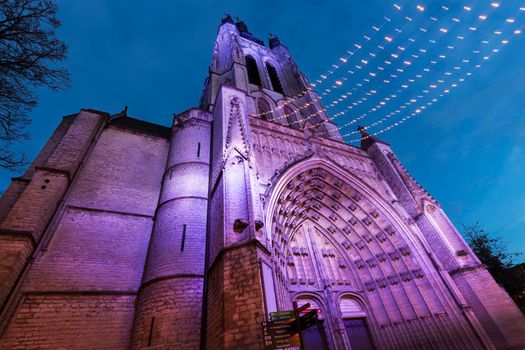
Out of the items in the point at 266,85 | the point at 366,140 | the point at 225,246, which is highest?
the point at 266,85

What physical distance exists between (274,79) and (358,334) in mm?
16140

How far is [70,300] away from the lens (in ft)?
19.5

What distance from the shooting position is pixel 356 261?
34.5 feet

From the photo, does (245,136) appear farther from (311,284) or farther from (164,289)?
(311,284)

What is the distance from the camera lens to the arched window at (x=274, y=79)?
59.2ft

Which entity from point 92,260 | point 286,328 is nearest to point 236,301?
point 286,328

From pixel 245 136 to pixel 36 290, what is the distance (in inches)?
247

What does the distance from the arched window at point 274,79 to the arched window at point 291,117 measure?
2441mm

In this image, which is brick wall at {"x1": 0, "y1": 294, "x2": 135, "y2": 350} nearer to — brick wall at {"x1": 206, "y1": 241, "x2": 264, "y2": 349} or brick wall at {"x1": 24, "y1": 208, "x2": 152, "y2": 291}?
brick wall at {"x1": 24, "y1": 208, "x2": 152, "y2": 291}

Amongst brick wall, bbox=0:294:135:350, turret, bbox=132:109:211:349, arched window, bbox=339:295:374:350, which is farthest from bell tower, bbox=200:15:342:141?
brick wall, bbox=0:294:135:350

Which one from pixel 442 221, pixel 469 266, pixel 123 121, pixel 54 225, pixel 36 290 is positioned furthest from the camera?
pixel 123 121

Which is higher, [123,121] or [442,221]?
[123,121]

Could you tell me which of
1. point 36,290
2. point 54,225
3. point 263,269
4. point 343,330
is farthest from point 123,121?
point 343,330

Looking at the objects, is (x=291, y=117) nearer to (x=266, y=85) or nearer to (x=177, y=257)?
(x=266, y=85)
